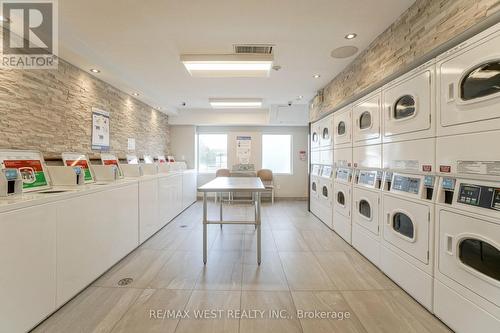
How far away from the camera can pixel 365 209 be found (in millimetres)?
2775

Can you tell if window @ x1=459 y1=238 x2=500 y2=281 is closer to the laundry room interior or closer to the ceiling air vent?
the laundry room interior

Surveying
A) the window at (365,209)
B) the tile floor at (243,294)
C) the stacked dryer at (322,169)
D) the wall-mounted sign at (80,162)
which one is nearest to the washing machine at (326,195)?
the stacked dryer at (322,169)

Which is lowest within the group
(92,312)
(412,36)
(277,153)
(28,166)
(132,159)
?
(92,312)

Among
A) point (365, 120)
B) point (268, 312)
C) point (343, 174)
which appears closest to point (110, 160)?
point (268, 312)

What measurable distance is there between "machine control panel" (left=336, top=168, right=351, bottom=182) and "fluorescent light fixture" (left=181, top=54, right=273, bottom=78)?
1.80 meters

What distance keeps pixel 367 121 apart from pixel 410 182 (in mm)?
1039

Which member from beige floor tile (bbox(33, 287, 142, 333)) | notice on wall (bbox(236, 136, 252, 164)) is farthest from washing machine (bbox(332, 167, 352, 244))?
notice on wall (bbox(236, 136, 252, 164))

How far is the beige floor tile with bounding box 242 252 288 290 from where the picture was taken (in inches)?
83.3

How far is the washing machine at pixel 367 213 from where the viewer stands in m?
2.47

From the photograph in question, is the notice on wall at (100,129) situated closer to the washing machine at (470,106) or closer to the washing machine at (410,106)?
the washing machine at (410,106)

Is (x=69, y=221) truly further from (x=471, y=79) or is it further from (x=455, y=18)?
(x=455, y=18)

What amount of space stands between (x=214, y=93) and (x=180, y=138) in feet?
7.91

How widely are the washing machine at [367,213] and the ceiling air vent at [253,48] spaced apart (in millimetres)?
1928

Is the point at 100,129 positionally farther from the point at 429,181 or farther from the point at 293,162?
the point at 293,162
